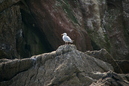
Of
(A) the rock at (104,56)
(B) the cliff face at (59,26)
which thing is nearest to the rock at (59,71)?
(A) the rock at (104,56)

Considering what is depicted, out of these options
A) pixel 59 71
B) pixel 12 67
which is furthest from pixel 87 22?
pixel 59 71

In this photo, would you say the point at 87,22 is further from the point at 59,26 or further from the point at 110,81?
the point at 110,81

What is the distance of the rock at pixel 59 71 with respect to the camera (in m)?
19.6

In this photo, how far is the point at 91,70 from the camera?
21078 millimetres

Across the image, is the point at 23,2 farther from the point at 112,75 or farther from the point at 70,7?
the point at 112,75

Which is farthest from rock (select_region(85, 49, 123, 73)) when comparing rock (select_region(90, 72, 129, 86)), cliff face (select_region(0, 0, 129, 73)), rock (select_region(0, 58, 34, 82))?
rock (select_region(90, 72, 129, 86))

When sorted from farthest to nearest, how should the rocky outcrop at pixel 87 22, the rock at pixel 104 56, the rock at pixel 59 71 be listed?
the rocky outcrop at pixel 87 22 → the rock at pixel 104 56 → the rock at pixel 59 71

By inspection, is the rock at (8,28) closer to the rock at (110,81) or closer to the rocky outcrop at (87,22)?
the rocky outcrop at (87,22)

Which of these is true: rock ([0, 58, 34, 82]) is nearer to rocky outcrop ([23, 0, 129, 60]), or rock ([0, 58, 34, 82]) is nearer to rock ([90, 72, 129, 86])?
rock ([90, 72, 129, 86])

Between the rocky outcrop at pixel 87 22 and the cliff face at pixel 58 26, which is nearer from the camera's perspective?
the cliff face at pixel 58 26

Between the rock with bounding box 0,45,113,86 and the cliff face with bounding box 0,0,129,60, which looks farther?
the cliff face with bounding box 0,0,129,60

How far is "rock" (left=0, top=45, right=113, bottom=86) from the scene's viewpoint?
19.6 meters

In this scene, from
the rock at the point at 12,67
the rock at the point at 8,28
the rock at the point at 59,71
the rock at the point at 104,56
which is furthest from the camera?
the rock at the point at 8,28

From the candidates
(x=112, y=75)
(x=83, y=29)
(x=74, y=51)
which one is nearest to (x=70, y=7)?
(x=83, y=29)
